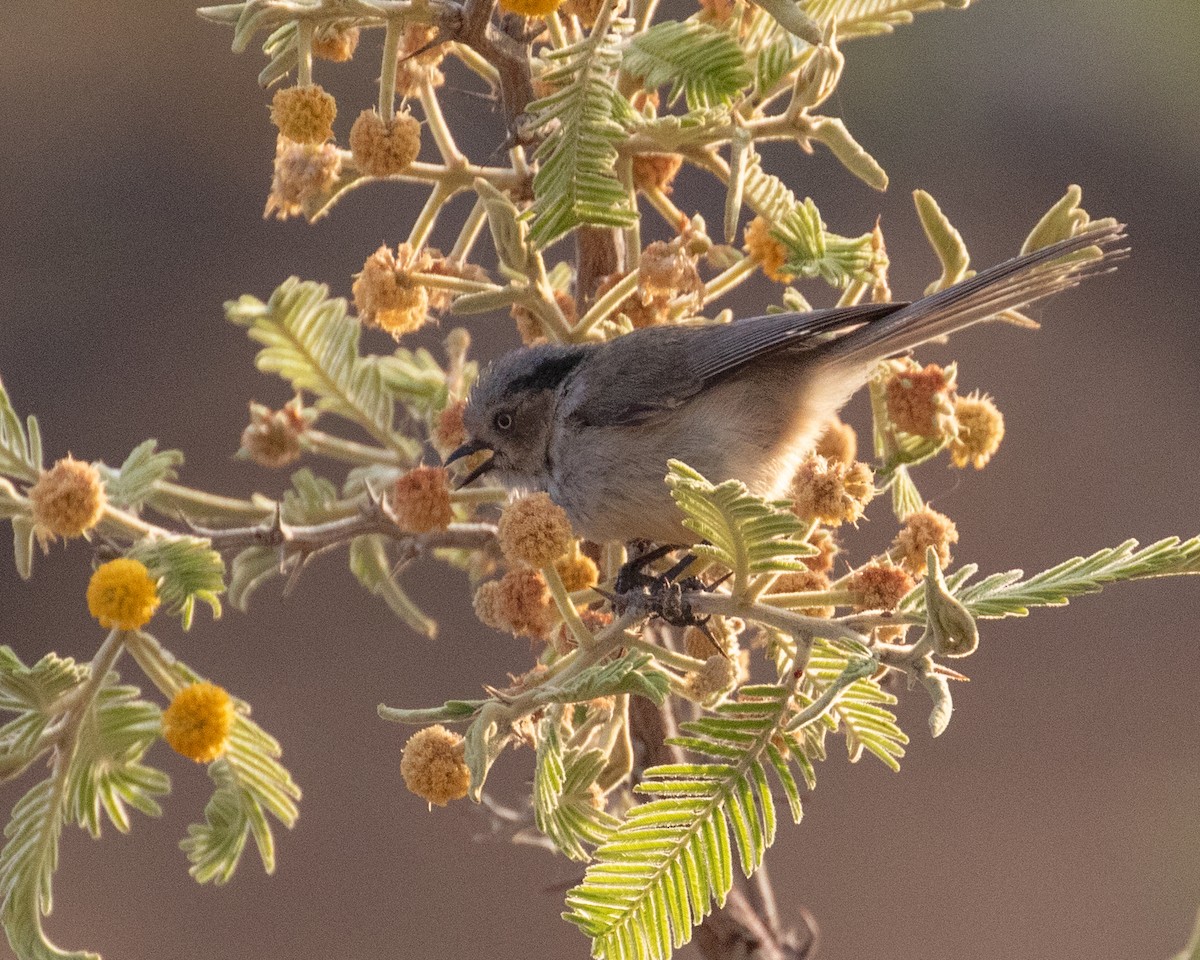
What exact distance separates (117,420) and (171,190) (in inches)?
36.2

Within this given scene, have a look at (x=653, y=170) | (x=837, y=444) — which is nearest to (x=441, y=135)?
(x=653, y=170)

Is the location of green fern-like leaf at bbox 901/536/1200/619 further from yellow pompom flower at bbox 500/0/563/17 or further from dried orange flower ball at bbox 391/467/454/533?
yellow pompom flower at bbox 500/0/563/17

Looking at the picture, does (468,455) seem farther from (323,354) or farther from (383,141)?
(383,141)

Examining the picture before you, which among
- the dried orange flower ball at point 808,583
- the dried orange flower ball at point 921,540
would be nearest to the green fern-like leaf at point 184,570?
the dried orange flower ball at point 808,583

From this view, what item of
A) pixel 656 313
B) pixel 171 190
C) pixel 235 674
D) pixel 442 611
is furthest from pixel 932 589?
pixel 171 190

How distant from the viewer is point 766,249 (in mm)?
1605

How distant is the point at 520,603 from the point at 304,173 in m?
0.57

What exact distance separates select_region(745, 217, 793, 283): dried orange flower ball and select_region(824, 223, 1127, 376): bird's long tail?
0.88ft

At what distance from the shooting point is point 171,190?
468 centimetres

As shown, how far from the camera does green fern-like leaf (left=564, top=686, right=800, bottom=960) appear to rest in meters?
1.23

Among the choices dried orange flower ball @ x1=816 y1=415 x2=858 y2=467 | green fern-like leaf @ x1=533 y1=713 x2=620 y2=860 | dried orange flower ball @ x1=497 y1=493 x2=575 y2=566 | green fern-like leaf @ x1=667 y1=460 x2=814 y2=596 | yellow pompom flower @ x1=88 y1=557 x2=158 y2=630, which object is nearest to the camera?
green fern-like leaf @ x1=667 y1=460 x2=814 y2=596

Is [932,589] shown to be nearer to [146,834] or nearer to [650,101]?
[650,101]

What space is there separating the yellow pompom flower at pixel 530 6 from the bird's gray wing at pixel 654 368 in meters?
0.67

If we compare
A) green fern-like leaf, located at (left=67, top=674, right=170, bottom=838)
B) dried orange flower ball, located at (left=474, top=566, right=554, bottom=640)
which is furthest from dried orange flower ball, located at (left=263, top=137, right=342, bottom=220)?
green fern-like leaf, located at (left=67, top=674, right=170, bottom=838)
